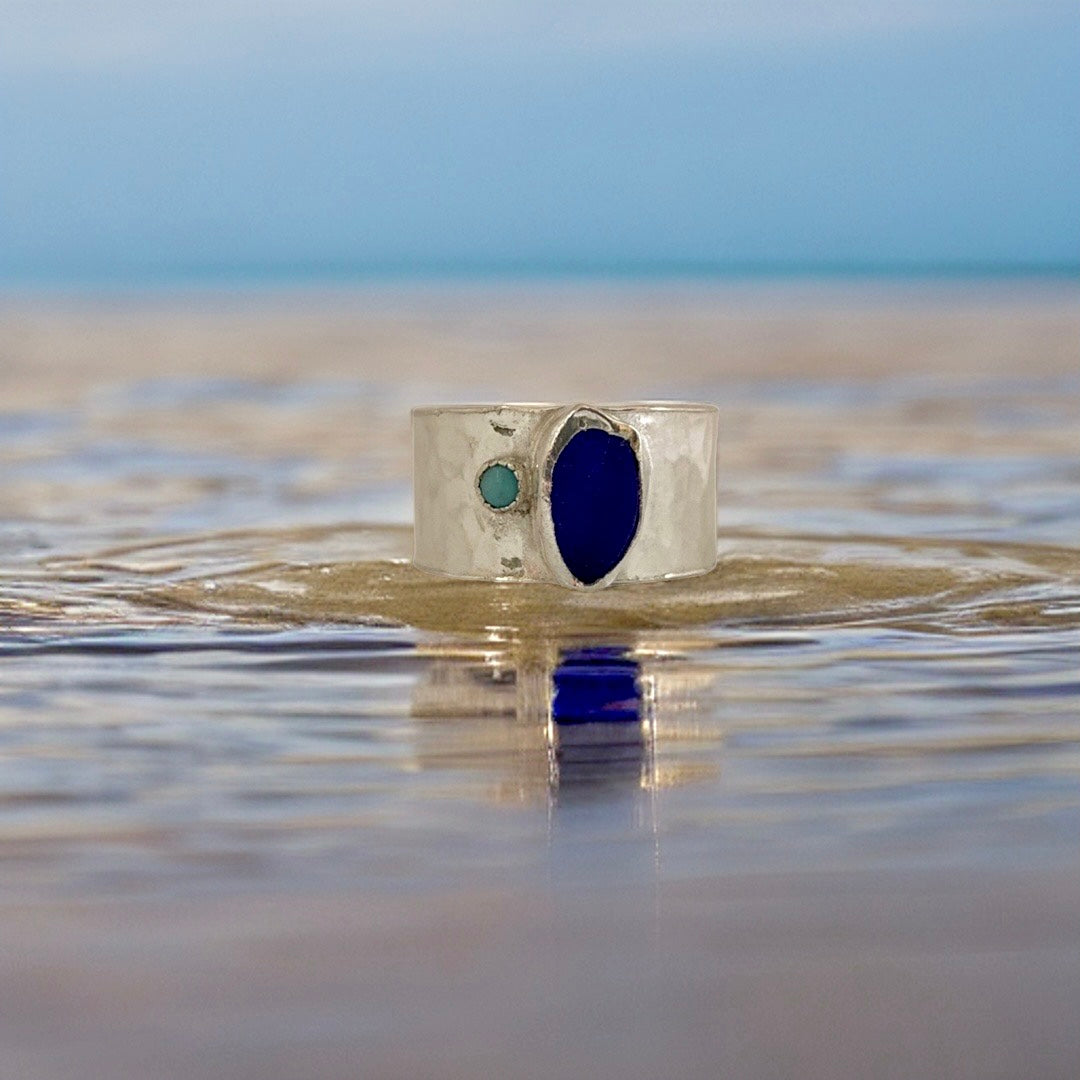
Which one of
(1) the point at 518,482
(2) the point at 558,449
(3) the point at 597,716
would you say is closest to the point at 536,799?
(3) the point at 597,716

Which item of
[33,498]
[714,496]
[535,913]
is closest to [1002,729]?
[535,913]

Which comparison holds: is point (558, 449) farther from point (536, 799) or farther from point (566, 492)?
point (536, 799)

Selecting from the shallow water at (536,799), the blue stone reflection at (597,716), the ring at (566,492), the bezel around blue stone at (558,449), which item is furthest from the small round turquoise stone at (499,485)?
the blue stone reflection at (597,716)

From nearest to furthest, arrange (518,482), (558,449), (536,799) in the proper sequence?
1. (536,799)
2. (558,449)
3. (518,482)

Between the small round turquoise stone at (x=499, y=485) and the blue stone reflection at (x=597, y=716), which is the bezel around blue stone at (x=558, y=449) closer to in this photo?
the small round turquoise stone at (x=499, y=485)

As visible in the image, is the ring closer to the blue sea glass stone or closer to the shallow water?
the blue sea glass stone

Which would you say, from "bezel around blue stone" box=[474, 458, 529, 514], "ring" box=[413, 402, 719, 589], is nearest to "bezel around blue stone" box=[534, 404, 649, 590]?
"ring" box=[413, 402, 719, 589]

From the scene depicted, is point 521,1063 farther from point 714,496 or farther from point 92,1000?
point 714,496

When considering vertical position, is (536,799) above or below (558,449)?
below
